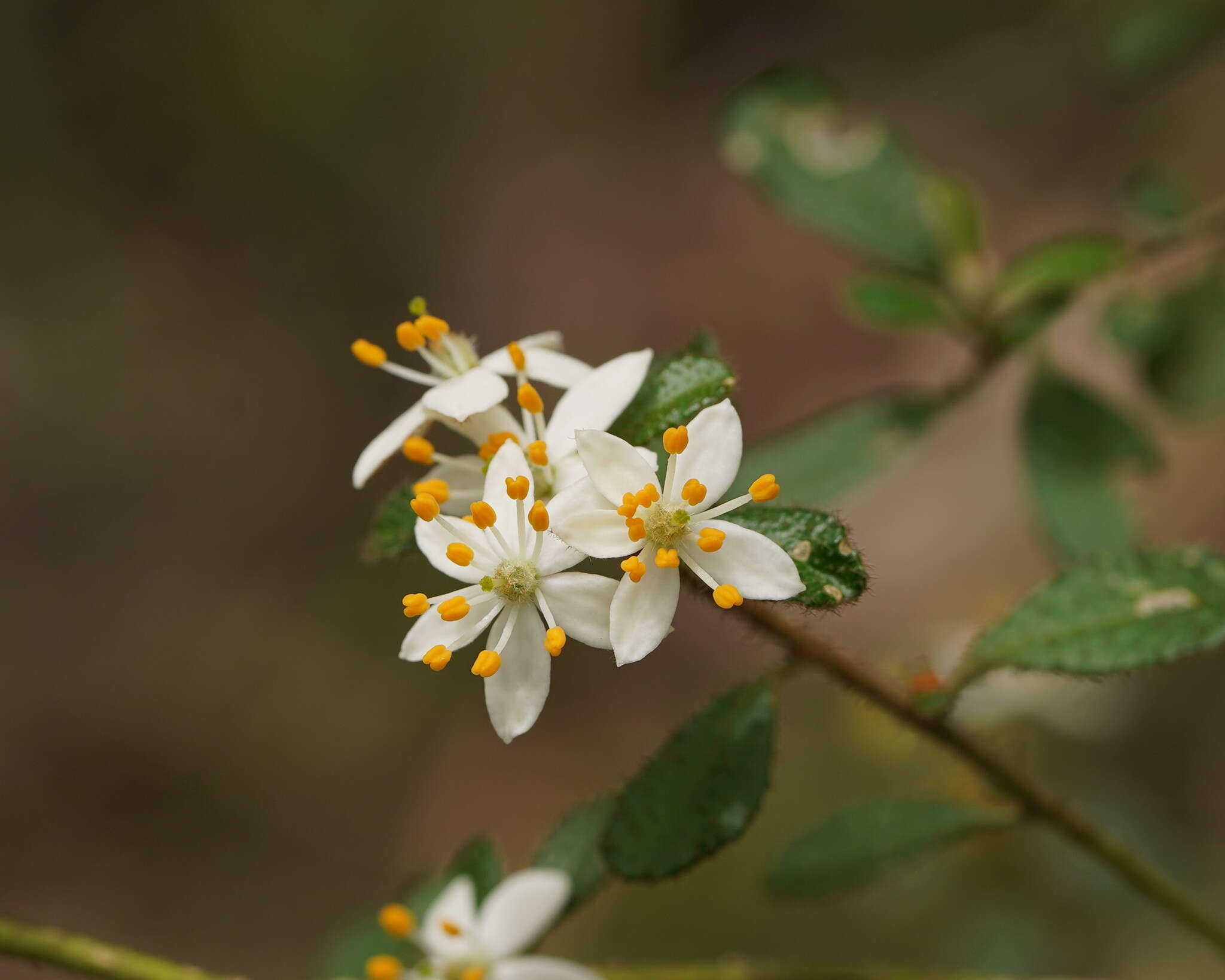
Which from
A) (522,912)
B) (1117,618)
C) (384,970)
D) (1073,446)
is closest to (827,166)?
(1073,446)

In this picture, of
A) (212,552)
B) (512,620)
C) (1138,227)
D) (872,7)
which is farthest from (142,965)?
(872,7)

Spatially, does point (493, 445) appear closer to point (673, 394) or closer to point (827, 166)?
point (673, 394)

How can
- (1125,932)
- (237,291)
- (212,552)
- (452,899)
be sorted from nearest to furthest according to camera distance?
(452,899) → (1125,932) → (212,552) → (237,291)

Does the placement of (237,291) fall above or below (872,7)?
below

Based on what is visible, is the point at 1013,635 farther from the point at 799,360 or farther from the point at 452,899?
the point at 799,360

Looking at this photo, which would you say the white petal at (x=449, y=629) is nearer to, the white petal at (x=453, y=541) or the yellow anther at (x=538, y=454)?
the white petal at (x=453, y=541)
